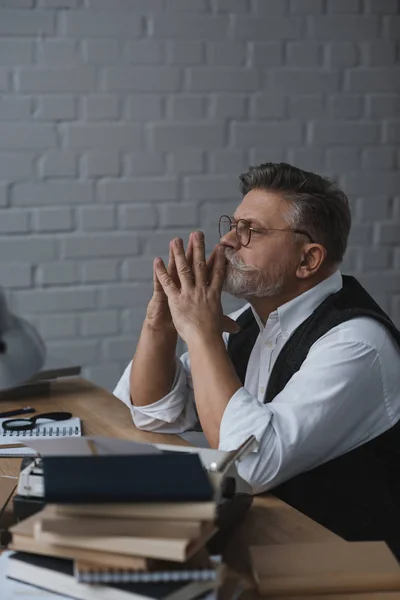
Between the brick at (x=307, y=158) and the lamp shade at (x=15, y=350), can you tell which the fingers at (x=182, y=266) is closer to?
the lamp shade at (x=15, y=350)

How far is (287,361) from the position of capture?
184 centimetres

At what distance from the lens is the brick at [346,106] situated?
3297mm

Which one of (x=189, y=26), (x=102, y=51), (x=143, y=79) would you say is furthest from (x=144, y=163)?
(x=189, y=26)

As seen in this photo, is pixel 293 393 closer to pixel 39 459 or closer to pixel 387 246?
pixel 39 459

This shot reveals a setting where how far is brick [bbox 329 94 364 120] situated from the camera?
3297mm

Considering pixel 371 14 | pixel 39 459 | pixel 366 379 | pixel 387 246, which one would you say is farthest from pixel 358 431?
pixel 371 14

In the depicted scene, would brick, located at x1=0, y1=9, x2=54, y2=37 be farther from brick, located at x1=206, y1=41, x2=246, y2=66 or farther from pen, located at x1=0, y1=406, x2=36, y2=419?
pen, located at x1=0, y1=406, x2=36, y2=419

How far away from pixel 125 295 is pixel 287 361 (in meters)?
1.37

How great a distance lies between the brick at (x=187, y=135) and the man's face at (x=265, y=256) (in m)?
1.22

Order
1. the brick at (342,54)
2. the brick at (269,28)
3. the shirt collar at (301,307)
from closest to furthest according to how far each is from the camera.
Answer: the shirt collar at (301,307)
the brick at (269,28)
the brick at (342,54)

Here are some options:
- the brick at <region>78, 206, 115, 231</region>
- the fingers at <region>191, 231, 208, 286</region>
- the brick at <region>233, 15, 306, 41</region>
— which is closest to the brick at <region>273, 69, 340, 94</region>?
the brick at <region>233, 15, 306, 41</region>

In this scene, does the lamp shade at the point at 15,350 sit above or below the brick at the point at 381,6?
below

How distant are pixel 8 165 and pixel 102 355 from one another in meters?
0.75

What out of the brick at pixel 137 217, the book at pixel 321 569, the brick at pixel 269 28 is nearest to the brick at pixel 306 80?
the brick at pixel 269 28
